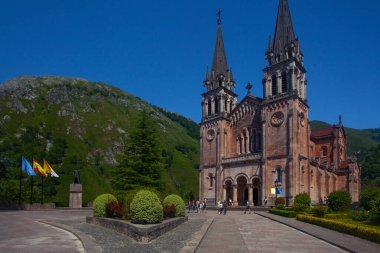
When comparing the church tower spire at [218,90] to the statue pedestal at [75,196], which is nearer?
the statue pedestal at [75,196]

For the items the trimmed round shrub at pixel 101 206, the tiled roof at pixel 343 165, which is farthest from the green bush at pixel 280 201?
the trimmed round shrub at pixel 101 206

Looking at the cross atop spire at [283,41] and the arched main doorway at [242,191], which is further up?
the cross atop spire at [283,41]

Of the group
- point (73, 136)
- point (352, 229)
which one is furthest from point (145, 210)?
point (73, 136)

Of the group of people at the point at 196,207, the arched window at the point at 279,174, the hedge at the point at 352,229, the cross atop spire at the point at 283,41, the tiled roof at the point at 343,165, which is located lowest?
the group of people at the point at 196,207

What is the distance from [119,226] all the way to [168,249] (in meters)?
5.71

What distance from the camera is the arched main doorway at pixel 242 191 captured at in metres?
55.9

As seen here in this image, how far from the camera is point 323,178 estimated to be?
56062 mm

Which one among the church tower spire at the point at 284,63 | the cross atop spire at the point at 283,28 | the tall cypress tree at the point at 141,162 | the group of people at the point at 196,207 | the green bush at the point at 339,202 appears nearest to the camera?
the green bush at the point at 339,202

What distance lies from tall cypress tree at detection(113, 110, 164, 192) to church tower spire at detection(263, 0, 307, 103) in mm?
19276

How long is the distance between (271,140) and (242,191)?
10.6 metres

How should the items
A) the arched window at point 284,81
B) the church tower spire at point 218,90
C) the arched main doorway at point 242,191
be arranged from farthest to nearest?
the church tower spire at point 218,90
the arched main doorway at point 242,191
the arched window at point 284,81

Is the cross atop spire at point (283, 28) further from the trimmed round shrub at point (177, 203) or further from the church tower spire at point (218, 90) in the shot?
the trimmed round shrub at point (177, 203)

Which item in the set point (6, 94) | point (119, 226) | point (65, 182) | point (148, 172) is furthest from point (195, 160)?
point (119, 226)

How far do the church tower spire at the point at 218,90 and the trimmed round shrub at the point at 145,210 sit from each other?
140ft
